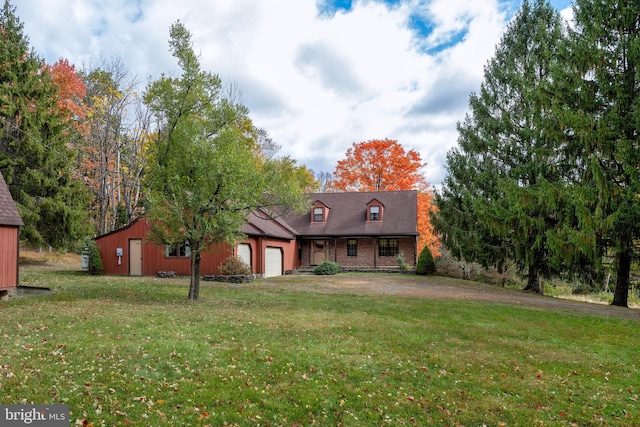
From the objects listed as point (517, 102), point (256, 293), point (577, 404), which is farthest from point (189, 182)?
point (517, 102)

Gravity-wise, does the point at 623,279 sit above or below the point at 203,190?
below

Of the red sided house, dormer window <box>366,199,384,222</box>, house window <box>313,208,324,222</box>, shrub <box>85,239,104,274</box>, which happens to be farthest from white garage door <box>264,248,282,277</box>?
shrub <box>85,239,104,274</box>

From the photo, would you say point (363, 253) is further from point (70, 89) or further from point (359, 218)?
point (70, 89)

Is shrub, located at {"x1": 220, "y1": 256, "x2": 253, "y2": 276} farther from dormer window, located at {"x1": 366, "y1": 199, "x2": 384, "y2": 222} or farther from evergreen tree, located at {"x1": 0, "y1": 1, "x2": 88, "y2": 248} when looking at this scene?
dormer window, located at {"x1": 366, "y1": 199, "x2": 384, "y2": 222}

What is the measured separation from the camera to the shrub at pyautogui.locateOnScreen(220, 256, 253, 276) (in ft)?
65.7

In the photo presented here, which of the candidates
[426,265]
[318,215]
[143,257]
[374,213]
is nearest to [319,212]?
[318,215]

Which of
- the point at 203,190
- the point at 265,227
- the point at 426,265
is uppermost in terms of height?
the point at 203,190

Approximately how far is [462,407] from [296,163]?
117 feet

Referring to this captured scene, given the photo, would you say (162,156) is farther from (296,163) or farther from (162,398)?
(296,163)

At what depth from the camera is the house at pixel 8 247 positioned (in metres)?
11.8

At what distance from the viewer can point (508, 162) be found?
21562mm

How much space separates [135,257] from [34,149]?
25.1 ft

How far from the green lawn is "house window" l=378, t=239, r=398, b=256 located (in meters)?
18.8


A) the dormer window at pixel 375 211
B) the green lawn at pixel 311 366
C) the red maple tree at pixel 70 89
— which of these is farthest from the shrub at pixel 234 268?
the red maple tree at pixel 70 89
